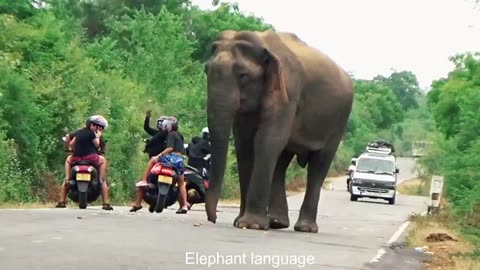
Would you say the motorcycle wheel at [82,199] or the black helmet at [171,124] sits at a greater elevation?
the black helmet at [171,124]

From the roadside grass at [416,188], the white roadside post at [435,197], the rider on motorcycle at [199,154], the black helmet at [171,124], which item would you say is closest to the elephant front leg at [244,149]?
the black helmet at [171,124]

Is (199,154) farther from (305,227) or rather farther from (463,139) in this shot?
(463,139)

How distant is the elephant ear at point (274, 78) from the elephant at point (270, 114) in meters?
0.01

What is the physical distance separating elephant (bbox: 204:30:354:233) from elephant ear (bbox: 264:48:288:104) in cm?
1

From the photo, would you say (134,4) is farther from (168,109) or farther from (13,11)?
(13,11)

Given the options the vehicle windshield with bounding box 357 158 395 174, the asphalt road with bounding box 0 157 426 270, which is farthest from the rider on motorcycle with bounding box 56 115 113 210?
the vehicle windshield with bounding box 357 158 395 174

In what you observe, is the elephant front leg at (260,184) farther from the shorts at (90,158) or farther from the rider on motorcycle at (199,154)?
the rider on motorcycle at (199,154)

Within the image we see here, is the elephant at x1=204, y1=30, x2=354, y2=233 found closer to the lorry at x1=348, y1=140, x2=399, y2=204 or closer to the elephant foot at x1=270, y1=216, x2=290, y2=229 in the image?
the elephant foot at x1=270, y1=216, x2=290, y2=229

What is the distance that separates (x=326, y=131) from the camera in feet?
58.5

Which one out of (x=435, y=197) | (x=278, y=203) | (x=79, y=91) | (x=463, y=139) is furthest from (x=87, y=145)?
(x=463, y=139)

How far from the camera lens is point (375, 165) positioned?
47625mm

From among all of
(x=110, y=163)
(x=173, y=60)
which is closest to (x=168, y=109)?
(x=173, y=60)

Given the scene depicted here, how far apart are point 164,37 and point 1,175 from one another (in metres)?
25.4

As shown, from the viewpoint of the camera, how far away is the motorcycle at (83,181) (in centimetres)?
1908
